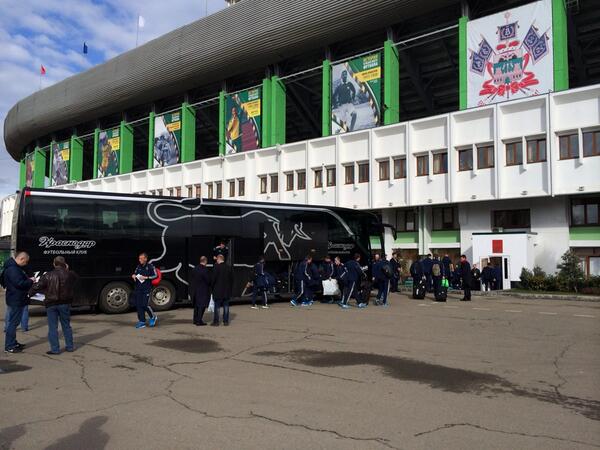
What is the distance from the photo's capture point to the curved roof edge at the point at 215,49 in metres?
33.0

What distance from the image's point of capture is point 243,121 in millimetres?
39844

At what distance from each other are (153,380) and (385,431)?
340 centimetres

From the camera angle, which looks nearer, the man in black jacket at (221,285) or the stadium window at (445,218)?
the man in black jacket at (221,285)

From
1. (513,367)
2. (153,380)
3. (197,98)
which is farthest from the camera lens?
(197,98)

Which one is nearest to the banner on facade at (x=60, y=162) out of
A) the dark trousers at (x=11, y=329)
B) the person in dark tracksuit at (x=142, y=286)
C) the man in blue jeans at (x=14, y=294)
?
the person in dark tracksuit at (x=142, y=286)

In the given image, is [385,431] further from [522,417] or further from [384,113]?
[384,113]

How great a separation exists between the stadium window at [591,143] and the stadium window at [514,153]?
2.90 meters

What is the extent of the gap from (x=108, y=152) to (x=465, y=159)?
35483mm

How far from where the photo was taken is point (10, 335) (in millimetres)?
9180

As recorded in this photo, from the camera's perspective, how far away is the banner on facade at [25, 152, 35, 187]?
214ft

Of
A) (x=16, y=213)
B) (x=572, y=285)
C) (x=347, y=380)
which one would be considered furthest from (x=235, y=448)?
(x=572, y=285)

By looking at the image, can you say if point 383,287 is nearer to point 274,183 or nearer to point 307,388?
point 307,388

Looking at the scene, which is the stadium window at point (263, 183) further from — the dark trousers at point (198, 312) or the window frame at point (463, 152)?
the dark trousers at point (198, 312)

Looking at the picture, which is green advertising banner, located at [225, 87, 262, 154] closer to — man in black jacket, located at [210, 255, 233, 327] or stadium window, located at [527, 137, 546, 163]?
stadium window, located at [527, 137, 546, 163]
